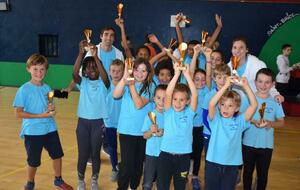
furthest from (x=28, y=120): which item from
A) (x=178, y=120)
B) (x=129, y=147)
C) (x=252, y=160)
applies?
(x=252, y=160)

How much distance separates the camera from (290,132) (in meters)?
8.60

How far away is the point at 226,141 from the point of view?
384 cm

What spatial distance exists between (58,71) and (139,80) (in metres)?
9.77

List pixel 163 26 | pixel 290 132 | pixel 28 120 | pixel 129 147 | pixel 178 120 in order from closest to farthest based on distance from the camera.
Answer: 1. pixel 178 120
2. pixel 129 147
3. pixel 28 120
4. pixel 290 132
5. pixel 163 26

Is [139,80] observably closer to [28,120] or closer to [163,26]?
[28,120]

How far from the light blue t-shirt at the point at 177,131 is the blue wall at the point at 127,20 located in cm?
860

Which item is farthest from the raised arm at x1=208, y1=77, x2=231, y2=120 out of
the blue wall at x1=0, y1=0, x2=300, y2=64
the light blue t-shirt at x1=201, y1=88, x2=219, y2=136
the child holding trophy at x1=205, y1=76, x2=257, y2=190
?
the blue wall at x1=0, y1=0, x2=300, y2=64

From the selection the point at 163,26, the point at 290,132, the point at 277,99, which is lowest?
the point at 290,132

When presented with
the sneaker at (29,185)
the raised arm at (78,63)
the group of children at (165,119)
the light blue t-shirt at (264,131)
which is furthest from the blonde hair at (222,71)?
the sneaker at (29,185)

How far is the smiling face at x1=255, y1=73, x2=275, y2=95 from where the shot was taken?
14.4 ft

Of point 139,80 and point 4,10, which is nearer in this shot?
point 139,80

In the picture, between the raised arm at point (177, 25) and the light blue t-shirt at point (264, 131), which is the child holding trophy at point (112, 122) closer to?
the raised arm at point (177, 25)

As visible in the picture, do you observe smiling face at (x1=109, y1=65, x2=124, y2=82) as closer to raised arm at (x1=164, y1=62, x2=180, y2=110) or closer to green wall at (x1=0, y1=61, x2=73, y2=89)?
raised arm at (x1=164, y1=62, x2=180, y2=110)

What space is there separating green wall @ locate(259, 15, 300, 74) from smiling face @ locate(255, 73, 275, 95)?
7761mm
